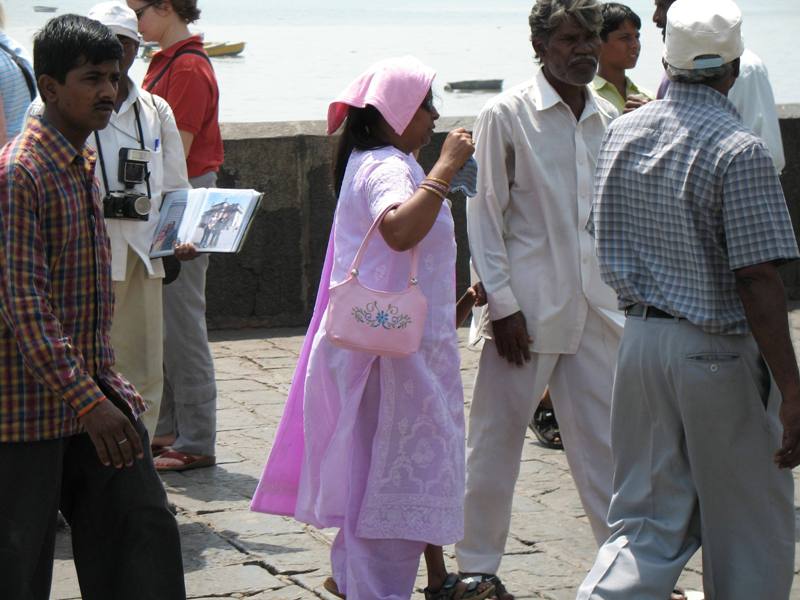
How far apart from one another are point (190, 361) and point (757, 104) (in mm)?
2551

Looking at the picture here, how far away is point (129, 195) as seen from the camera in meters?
5.29

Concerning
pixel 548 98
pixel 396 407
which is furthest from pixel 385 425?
pixel 548 98

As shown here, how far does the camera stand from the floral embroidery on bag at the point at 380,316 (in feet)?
13.8

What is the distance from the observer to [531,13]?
5031mm

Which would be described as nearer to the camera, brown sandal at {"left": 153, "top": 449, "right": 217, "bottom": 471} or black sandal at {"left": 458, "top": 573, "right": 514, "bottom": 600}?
black sandal at {"left": 458, "top": 573, "right": 514, "bottom": 600}

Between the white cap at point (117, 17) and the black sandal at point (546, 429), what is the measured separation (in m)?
2.53

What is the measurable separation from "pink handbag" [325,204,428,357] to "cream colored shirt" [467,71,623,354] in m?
0.69

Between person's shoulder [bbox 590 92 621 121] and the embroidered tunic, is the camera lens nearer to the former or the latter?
the embroidered tunic

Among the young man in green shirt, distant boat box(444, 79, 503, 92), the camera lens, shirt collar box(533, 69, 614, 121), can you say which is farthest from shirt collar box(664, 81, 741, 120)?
distant boat box(444, 79, 503, 92)

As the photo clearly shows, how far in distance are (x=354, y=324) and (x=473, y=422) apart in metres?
0.95

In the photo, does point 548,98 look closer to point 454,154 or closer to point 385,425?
point 454,154

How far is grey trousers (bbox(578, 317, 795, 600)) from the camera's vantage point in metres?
3.81

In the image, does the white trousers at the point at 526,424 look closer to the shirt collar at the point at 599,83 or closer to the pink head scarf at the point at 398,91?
the pink head scarf at the point at 398,91

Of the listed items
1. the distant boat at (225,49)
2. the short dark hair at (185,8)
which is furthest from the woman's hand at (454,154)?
the distant boat at (225,49)
